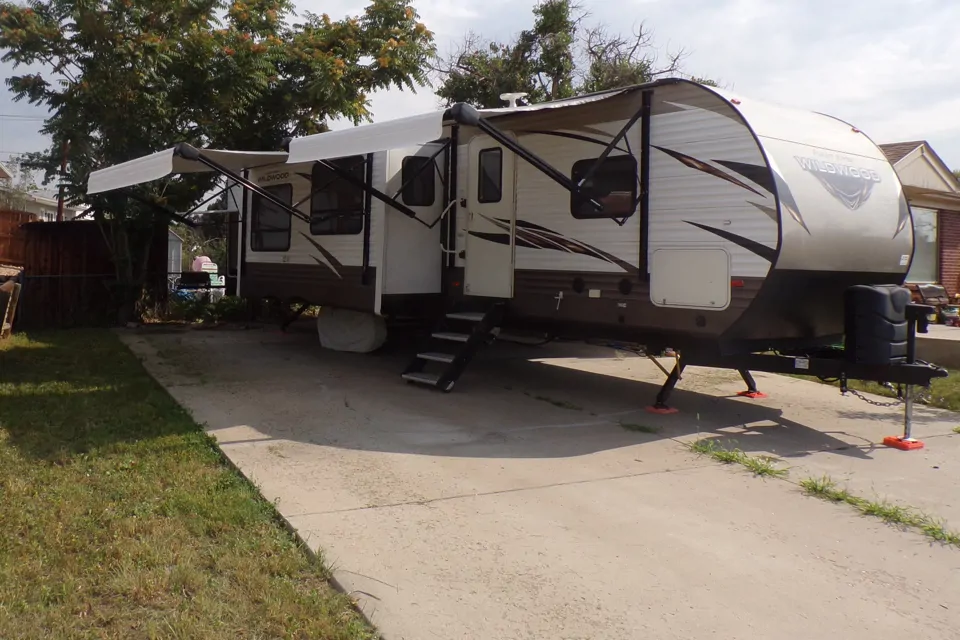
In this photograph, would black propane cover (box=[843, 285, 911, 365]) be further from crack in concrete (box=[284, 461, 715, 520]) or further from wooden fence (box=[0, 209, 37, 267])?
wooden fence (box=[0, 209, 37, 267])

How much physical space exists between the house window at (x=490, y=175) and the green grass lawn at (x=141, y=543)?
→ 367cm

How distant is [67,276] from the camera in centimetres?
1343

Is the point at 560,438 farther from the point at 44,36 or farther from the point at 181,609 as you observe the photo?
the point at 44,36

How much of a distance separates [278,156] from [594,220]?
3.63m

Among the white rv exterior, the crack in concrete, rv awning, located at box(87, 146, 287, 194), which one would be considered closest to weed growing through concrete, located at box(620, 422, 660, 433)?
the white rv exterior

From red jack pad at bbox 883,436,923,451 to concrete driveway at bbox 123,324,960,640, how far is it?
11 centimetres

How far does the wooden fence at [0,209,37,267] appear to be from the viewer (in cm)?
1278

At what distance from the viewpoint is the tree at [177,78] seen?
37.3 ft

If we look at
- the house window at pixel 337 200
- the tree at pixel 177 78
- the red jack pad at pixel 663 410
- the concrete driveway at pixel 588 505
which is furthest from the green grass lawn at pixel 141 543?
the tree at pixel 177 78

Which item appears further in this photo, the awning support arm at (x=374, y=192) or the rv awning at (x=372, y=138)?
the awning support arm at (x=374, y=192)

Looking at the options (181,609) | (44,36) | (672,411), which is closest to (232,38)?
(44,36)

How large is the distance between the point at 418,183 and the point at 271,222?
9.39ft

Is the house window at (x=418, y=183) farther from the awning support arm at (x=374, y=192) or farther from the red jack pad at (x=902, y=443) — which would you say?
the red jack pad at (x=902, y=443)

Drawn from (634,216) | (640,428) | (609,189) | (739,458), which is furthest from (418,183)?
(739,458)
